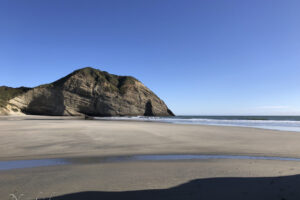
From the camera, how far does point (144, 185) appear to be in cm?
392

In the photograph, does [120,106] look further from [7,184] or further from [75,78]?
[7,184]

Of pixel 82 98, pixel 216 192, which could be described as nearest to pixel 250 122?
pixel 216 192

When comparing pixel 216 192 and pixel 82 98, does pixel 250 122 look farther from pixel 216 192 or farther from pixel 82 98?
pixel 82 98

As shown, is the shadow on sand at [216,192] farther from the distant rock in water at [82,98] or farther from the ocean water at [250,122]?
the distant rock in water at [82,98]

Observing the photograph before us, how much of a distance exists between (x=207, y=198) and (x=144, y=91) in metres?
81.4

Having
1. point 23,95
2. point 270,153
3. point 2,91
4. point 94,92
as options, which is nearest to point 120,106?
point 94,92

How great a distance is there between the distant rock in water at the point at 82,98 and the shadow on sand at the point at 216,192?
68093 millimetres

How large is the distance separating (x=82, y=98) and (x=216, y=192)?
238 ft

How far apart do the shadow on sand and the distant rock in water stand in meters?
68.1

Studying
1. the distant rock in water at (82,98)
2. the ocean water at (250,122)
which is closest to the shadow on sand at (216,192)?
the ocean water at (250,122)

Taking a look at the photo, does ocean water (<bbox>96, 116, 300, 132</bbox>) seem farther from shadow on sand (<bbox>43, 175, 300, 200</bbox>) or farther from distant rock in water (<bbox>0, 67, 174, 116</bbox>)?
distant rock in water (<bbox>0, 67, 174, 116</bbox>)

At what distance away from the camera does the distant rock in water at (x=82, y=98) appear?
215 ft

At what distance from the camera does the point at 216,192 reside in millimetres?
3562

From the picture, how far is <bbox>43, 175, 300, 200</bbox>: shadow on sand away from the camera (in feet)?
10.9
